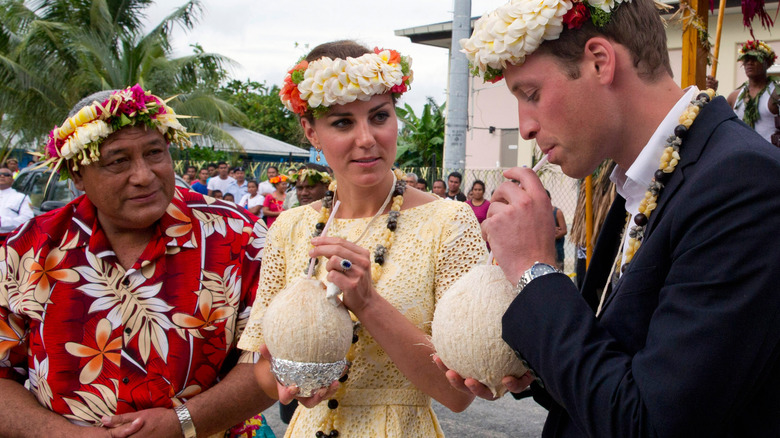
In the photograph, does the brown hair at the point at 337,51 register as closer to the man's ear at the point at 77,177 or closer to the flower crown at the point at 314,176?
the man's ear at the point at 77,177

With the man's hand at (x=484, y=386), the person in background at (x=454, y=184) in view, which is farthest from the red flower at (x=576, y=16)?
the person in background at (x=454, y=184)

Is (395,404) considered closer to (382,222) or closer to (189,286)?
(382,222)

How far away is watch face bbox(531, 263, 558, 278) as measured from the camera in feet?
4.42

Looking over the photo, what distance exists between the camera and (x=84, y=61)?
57.7 ft

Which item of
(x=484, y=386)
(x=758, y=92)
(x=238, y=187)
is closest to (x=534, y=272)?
(x=484, y=386)

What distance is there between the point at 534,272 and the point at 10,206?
30.7 ft

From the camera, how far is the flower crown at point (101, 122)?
2.29 meters

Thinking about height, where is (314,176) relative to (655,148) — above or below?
below

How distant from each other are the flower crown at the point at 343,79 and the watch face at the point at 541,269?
0.96 meters

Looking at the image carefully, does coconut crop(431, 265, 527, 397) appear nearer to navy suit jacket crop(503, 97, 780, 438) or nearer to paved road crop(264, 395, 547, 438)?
navy suit jacket crop(503, 97, 780, 438)

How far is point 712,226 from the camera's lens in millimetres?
1120

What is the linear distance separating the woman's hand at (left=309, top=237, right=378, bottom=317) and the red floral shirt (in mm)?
726

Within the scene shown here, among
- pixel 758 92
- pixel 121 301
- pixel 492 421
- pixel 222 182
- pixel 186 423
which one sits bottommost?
pixel 492 421

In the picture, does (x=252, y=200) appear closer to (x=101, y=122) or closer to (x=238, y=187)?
(x=238, y=187)
